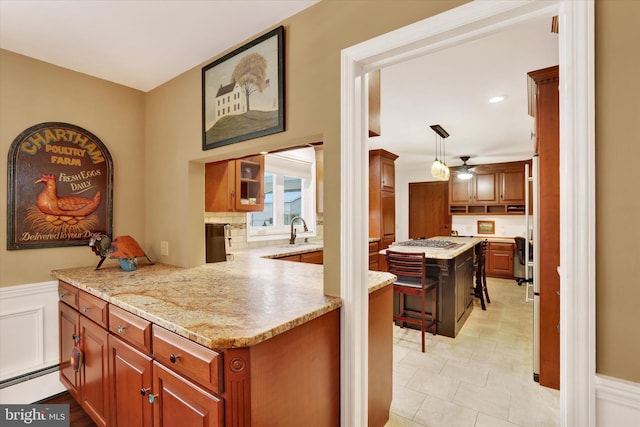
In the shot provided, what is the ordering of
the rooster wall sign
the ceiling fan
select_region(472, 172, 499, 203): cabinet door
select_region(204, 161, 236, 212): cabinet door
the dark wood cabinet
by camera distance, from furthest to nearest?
the dark wood cabinet
select_region(472, 172, 499, 203): cabinet door
the ceiling fan
select_region(204, 161, 236, 212): cabinet door
the rooster wall sign

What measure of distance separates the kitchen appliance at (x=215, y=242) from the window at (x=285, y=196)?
123 cm

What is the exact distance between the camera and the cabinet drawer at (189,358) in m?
1.05

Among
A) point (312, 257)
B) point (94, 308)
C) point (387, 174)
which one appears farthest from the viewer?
point (387, 174)

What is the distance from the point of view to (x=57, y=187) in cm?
225

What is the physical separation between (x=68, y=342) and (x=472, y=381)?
306cm

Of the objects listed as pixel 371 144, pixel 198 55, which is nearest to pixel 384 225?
pixel 371 144

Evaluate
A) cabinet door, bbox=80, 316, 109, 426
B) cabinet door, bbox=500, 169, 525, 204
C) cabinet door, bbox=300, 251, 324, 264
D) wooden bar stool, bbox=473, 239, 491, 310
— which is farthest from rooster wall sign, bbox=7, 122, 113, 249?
cabinet door, bbox=500, 169, 525, 204

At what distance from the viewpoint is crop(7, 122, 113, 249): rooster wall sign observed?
210cm

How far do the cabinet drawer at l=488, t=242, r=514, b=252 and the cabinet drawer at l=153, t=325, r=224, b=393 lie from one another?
6833mm

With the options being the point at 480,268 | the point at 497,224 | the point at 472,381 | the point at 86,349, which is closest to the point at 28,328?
the point at 86,349

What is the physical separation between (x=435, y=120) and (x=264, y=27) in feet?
8.55

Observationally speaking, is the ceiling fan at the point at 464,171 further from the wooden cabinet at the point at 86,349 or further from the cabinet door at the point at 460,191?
the wooden cabinet at the point at 86,349

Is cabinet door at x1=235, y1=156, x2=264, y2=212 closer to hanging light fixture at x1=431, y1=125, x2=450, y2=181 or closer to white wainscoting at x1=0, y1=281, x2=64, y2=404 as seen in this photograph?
white wainscoting at x1=0, y1=281, x2=64, y2=404

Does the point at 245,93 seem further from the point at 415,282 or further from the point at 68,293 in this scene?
the point at 415,282
